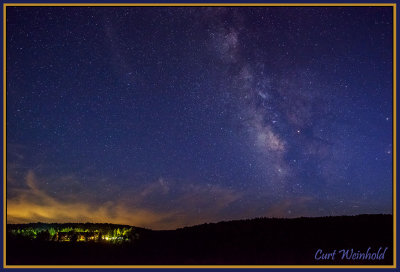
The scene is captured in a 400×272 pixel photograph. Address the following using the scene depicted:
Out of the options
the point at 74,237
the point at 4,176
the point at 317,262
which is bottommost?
the point at 317,262

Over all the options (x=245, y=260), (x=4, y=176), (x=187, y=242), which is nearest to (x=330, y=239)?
(x=245, y=260)

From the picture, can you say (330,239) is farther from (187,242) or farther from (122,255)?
(122,255)

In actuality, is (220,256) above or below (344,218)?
below

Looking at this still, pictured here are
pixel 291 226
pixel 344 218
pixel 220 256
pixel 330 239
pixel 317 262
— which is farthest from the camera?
pixel 344 218

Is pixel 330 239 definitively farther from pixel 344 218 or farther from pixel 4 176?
pixel 4 176

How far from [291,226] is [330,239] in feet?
9.37

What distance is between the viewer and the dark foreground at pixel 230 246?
42.4ft

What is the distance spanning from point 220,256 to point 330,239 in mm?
5127

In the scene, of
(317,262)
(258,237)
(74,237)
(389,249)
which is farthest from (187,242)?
(389,249)

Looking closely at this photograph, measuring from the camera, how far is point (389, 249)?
45.5ft

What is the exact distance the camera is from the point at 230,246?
1534 cm

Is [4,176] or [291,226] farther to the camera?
[291,226]

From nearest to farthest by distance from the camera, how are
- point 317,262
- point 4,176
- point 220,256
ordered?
point 4,176, point 317,262, point 220,256

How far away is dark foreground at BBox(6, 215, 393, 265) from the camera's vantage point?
12.9 meters
